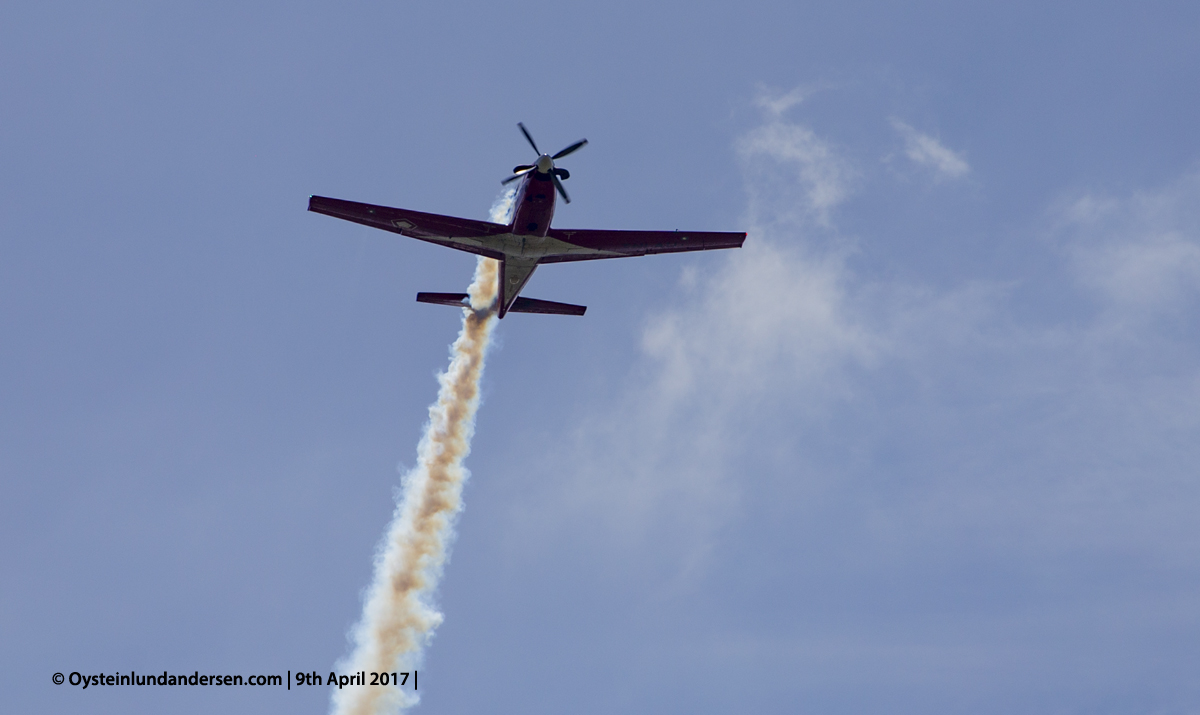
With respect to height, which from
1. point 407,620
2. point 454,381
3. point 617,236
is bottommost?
point 407,620

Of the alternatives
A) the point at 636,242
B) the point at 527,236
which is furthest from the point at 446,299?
the point at 636,242

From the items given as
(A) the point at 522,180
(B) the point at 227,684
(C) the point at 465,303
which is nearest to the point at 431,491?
(C) the point at 465,303

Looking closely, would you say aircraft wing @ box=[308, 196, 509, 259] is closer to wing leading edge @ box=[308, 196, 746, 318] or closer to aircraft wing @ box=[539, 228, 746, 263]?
wing leading edge @ box=[308, 196, 746, 318]

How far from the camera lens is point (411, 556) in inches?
2063

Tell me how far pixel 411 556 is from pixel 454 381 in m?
9.14

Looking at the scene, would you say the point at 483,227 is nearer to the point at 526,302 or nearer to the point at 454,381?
the point at 526,302

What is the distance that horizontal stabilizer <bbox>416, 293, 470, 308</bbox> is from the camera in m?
53.2

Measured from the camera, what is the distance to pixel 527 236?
4872 cm

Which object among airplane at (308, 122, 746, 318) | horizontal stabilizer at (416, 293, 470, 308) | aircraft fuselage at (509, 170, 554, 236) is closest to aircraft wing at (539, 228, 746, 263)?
airplane at (308, 122, 746, 318)

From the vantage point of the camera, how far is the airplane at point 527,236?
4731 centimetres

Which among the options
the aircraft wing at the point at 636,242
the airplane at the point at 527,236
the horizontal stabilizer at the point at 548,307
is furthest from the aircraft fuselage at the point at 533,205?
the horizontal stabilizer at the point at 548,307

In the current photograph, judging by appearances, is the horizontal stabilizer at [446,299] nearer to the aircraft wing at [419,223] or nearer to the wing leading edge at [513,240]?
the wing leading edge at [513,240]

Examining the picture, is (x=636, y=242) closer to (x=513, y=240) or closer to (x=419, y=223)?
(x=513, y=240)

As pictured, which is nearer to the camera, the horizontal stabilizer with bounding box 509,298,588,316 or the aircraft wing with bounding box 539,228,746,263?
the aircraft wing with bounding box 539,228,746,263
